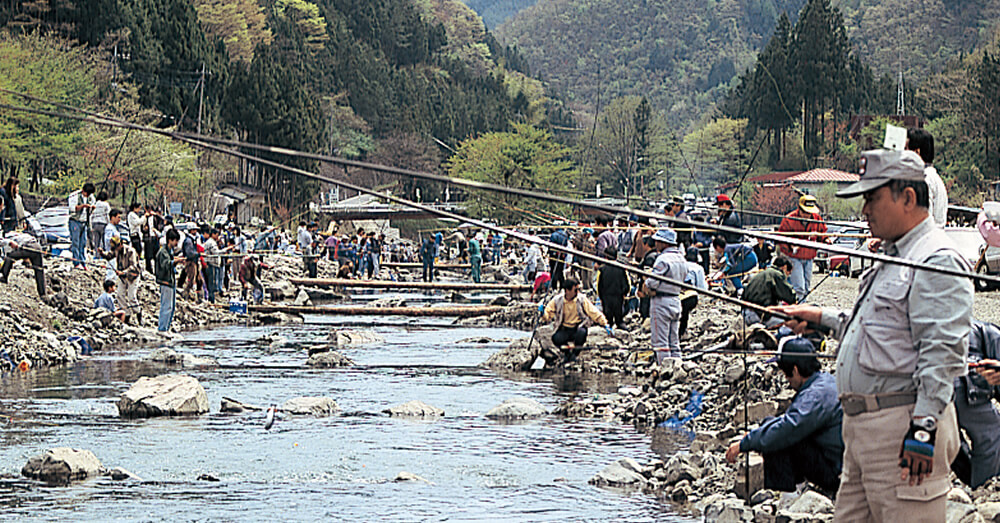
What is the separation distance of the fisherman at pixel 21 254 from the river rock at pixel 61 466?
10.8 metres

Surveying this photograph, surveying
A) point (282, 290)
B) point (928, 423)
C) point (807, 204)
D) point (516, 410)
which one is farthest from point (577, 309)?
point (282, 290)

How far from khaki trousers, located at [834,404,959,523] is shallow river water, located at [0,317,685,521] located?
4.11m

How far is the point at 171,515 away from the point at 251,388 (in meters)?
7.41

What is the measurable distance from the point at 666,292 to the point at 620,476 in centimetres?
389

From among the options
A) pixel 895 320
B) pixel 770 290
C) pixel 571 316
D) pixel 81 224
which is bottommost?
pixel 571 316

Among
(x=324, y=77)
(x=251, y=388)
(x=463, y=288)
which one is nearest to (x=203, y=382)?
(x=251, y=388)

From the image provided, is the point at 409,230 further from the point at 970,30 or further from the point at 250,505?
the point at 250,505

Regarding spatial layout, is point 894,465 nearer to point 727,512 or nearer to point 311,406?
point 727,512

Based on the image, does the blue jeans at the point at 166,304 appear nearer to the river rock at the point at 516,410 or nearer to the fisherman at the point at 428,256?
the river rock at the point at 516,410

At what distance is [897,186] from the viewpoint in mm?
4426

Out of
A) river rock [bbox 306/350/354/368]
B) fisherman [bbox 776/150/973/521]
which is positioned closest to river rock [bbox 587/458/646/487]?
fisherman [bbox 776/150/973/521]

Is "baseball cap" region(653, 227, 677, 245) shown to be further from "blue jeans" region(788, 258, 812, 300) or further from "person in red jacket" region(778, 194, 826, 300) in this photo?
"blue jeans" region(788, 258, 812, 300)

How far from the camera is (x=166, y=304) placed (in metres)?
22.0

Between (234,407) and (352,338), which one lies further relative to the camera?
(352,338)
